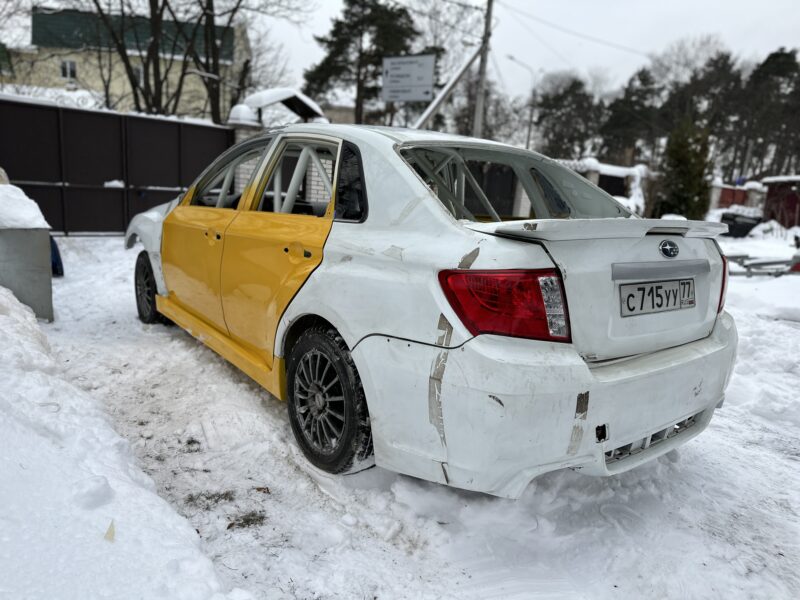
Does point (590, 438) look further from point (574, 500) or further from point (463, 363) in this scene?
point (574, 500)

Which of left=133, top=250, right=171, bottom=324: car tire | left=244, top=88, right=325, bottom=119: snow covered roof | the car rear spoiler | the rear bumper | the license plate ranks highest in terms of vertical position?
left=244, top=88, right=325, bottom=119: snow covered roof

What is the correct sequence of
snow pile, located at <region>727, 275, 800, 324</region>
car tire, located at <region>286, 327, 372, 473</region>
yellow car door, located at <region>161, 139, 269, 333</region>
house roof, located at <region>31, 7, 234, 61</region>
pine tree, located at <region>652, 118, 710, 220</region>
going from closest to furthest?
car tire, located at <region>286, 327, 372, 473</region>
yellow car door, located at <region>161, 139, 269, 333</region>
snow pile, located at <region>727, 275, 800, 324</region>
pine tree, located at <region>652, 118, 710, 220</region>
house roof, located at <region>31, 7, 234, 61</region>

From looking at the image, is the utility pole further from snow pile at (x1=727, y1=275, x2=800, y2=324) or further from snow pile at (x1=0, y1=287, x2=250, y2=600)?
snow pile at (x1=0, y1=287, x2=250, y2=600)

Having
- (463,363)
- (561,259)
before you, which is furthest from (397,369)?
(561,259)

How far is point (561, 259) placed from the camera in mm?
1862

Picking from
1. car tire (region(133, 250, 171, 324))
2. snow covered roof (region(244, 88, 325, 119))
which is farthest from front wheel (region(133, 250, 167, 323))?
snow covered roof (region(244, 88, 325, 119))

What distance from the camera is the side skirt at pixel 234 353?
2.79 meters

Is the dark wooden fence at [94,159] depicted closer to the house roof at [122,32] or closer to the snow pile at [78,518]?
the snow pile at [78,518]

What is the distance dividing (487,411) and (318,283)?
1005 mm

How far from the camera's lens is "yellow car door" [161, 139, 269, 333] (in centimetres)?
338

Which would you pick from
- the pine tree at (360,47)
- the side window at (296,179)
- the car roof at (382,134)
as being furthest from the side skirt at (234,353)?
the pine tree at (360,47)

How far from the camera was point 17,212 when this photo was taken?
4379 mm

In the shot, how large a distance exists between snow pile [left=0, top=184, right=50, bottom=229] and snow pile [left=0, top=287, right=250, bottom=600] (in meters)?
2.42

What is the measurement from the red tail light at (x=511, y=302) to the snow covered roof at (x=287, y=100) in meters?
10.2
